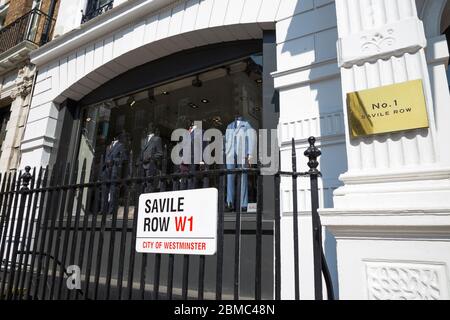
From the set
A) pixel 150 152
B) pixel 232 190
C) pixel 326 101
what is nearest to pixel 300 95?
pixel 326 101

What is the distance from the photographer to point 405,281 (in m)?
2.00

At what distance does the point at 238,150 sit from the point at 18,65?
27.8 ft

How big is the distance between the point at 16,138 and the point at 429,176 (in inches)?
364

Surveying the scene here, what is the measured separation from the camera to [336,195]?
2.44 metres

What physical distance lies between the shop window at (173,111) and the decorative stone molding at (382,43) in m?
2.18

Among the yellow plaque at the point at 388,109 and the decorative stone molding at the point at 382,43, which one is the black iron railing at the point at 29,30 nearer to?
the decorative stone molding at the point at 382,43

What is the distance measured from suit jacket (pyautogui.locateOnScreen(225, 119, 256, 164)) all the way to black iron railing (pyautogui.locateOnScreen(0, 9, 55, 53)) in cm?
696

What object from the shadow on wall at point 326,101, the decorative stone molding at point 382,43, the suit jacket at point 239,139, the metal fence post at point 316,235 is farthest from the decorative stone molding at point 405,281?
the suit jacket at point 239,139

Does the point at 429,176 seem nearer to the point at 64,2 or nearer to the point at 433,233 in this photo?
the point at 433,233

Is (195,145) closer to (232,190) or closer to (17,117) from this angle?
(232,190)
